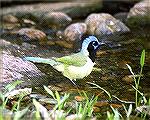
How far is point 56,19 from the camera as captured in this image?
1036cm

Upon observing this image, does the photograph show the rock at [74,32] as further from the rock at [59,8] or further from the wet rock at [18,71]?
the wet rock at [18,71]

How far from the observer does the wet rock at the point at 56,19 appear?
10180 millimetres

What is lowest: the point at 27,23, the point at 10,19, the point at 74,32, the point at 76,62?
the point at 76,62

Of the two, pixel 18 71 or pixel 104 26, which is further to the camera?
pixel 104 26

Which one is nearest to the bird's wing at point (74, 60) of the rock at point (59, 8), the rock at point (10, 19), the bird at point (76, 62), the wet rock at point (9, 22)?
the bird at point (76, 62)

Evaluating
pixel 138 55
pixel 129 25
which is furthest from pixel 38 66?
pixel 129 25

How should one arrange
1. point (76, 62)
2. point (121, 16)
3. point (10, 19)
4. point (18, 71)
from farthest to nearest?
point (121, 16), point (10, 19), point (18, 71), point (76, 62)

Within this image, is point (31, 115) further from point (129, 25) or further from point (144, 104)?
point (129, 25)

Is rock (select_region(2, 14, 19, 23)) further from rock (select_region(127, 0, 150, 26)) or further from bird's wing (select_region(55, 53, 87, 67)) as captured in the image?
bird's wing (select_region(55, 53, 87, 67))

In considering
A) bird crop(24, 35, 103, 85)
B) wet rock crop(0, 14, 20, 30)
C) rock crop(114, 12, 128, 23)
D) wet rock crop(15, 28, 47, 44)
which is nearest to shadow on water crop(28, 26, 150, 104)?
bird crop(24, 35, 103, 85)

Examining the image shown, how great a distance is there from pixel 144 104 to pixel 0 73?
1.85m

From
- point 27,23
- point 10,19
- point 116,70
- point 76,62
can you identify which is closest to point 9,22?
point 10,19

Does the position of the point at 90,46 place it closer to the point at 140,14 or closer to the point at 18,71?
the point at 18,71

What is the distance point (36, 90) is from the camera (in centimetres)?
530
